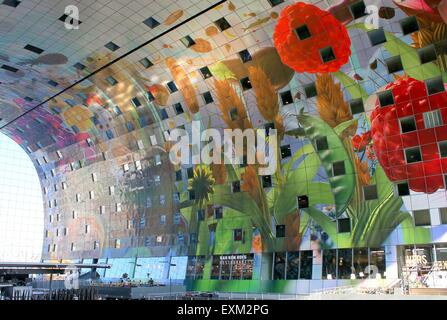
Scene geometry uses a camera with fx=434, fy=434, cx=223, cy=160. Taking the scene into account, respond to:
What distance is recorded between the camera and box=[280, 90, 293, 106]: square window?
820 inches

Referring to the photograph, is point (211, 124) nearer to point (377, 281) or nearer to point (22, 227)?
point (377, 281)

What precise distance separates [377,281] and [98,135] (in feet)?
70.6

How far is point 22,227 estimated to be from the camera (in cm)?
4603

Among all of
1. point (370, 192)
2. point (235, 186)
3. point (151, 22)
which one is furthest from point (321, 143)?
point (151, 22)

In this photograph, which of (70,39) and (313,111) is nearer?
(313,111)

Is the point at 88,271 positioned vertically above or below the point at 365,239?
below

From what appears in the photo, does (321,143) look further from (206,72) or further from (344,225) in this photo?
(206,72)

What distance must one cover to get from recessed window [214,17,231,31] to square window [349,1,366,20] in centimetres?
541

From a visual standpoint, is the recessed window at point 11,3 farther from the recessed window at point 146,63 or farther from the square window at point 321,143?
the square window at point 321,143

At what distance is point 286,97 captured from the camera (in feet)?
68.7

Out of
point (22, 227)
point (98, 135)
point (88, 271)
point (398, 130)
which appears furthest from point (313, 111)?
point (22, 227)

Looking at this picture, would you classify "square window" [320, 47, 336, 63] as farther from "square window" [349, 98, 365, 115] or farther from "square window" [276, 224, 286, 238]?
"square window" [276, 224, 286, 238]

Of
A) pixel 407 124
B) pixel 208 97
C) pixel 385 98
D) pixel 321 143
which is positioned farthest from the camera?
pixel 208 97

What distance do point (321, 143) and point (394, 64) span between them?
187 inches
